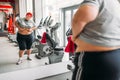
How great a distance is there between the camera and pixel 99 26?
2.85ft

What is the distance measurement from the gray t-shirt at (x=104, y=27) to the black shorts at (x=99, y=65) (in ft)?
0.22

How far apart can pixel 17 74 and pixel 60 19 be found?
54.4 inches

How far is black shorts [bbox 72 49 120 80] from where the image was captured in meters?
0.85

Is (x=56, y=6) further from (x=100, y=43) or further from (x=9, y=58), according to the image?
(x=100, y=43)

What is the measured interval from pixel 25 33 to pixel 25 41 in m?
0.17

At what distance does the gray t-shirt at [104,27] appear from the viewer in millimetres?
860

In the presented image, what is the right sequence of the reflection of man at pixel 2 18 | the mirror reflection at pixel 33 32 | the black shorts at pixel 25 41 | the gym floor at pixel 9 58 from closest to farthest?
1. the reflection of man at pixel 2 18
2. the mirror reflection at pixel 33 32
3. the gym floor at pixel 9 58
4. the black shorts at pixel 25 41

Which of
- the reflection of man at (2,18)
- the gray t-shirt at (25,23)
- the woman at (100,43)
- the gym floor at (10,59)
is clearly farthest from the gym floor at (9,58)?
the woman at (100,43)

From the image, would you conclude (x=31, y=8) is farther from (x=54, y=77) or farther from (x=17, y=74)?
(x=54, y=77)

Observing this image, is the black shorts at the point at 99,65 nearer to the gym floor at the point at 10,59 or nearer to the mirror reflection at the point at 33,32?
the mirror reflection at the point at 33,32

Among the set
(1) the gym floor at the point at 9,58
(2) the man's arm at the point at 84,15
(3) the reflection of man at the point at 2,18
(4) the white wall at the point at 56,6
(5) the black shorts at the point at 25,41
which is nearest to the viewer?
(2) the man's arm at the point at 84,15

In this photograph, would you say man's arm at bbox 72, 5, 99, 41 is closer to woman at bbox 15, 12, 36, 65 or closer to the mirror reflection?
the mirror reflection

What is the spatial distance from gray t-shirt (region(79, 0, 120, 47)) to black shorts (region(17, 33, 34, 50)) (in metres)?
1.89

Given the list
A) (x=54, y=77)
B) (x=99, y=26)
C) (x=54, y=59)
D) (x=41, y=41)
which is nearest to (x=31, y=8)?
(x=41, y=41)
